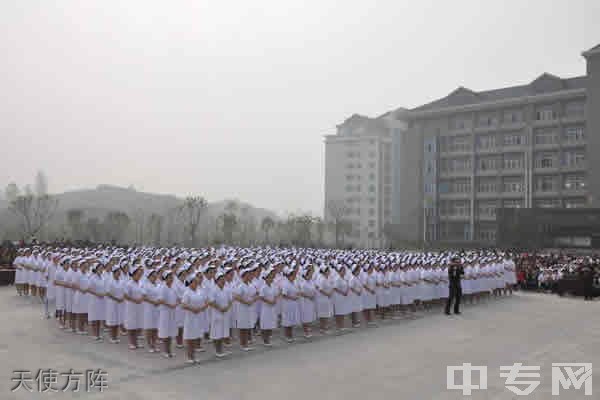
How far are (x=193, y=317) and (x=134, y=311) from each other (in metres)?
1.54

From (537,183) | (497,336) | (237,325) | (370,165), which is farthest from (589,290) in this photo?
(370,165)

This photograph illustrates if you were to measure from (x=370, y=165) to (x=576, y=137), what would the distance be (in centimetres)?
3955

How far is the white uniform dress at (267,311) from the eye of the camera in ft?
31.5

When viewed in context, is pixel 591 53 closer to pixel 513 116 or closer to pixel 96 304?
pixel 513 116

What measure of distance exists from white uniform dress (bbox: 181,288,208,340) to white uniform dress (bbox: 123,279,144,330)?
1.14 metres

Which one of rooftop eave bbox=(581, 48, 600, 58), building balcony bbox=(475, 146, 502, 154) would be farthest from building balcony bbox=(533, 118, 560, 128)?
rooftop eave bbox=(581, 48, 600, 58)

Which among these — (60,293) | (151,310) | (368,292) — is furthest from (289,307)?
(60,293)

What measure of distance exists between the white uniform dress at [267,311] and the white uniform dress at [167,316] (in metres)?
1.76

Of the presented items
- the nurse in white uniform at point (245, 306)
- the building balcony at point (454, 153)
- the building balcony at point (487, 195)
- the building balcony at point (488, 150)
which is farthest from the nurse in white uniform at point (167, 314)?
the building balcony at point (454, 153)

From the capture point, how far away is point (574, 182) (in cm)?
5381

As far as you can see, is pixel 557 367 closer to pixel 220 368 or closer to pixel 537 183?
pixel 220 368

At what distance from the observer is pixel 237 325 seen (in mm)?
9289

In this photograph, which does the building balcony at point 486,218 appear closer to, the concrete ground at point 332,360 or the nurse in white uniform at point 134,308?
the concrete ground at point 332,360

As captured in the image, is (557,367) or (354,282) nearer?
(557,367)
